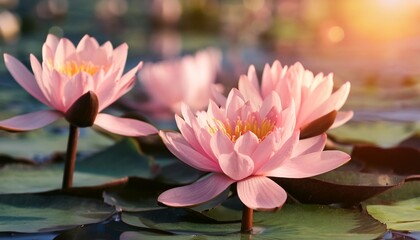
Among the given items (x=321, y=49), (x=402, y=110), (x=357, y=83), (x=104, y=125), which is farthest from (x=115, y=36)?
(x=104, y=125)

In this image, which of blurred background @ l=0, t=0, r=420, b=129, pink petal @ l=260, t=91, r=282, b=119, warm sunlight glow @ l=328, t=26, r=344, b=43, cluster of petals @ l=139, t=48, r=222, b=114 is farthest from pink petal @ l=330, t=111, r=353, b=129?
warm sunlight glow @ l=328, t=26, r=344, b=43

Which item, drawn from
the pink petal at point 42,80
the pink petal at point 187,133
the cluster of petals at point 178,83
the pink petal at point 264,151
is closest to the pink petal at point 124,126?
the pink petal at point 42,80

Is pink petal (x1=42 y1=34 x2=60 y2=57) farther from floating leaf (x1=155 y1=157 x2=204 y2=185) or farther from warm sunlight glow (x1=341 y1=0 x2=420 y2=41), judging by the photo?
warm sunlight glow (x1=341 y1=0 x2=420 y2=41)

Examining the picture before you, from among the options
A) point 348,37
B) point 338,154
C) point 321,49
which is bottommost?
point 338,154

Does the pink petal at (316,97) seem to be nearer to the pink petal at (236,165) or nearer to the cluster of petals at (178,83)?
the pink petal at (236,165)

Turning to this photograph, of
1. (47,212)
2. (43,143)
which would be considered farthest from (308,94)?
(43,143)

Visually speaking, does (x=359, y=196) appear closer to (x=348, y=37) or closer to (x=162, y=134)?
(x=162, y=134)
